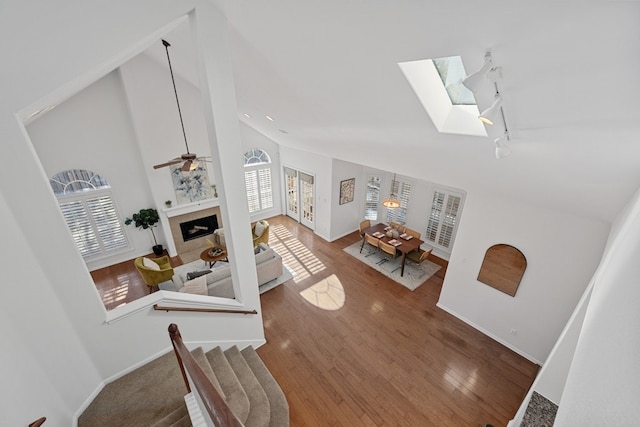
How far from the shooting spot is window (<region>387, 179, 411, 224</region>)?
27.1ft

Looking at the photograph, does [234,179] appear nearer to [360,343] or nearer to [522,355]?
[360,343]

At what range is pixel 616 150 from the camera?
1.96 meters

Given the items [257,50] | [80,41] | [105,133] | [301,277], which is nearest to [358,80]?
[257,50]

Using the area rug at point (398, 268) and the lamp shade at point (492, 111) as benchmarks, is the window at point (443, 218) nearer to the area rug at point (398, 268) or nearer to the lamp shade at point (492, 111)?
the area rug at point (398, 268)

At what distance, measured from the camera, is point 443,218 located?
7.60 meters

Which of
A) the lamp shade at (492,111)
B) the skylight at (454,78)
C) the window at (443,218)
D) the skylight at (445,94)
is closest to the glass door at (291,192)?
the window at (443,218)

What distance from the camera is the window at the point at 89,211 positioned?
6184 mm

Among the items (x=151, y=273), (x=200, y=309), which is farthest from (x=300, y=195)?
(x=200, y=309)

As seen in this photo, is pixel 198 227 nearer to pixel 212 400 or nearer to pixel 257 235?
pixel 257 235

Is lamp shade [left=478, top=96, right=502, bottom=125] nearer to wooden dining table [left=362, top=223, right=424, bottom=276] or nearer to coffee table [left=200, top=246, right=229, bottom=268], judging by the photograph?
wooden dining table [left=362, top=223, right=424, bottom=276]

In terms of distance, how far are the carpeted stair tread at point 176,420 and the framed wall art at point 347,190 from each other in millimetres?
6496

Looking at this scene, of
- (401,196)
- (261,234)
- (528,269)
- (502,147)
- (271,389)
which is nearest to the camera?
(502,147)

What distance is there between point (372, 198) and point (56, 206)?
801 cm

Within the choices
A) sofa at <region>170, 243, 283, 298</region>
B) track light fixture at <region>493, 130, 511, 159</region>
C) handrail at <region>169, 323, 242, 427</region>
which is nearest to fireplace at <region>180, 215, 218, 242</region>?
sofa at <region>170, 243, 283, 298</region>
